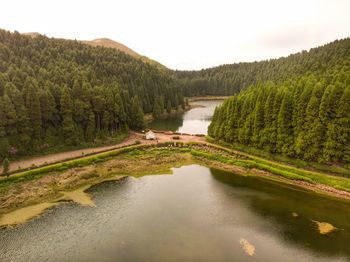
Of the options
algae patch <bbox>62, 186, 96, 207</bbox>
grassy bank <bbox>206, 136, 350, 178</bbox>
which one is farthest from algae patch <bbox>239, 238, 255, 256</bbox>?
grassy bank <bbox>206, 136, 350, 178</bbox>

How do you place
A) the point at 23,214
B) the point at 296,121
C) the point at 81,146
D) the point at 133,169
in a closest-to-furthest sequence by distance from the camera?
the point at 23,214 → the point at 296,121 → the point at 133,169 → the point at 81,146

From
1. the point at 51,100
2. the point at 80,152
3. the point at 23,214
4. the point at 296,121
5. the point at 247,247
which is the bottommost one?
the point at 247,247

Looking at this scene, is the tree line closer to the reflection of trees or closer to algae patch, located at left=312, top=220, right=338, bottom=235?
the reflection of trees

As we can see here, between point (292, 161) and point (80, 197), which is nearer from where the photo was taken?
point (80, 197)

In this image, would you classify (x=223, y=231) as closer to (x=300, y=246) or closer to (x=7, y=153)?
(x=300, y=246)

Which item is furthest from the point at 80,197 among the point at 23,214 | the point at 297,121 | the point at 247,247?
the point at 297,121

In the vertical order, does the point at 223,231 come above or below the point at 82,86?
below

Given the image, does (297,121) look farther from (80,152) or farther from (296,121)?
→ (80,152)

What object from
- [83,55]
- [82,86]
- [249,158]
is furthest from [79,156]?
[83,55]
